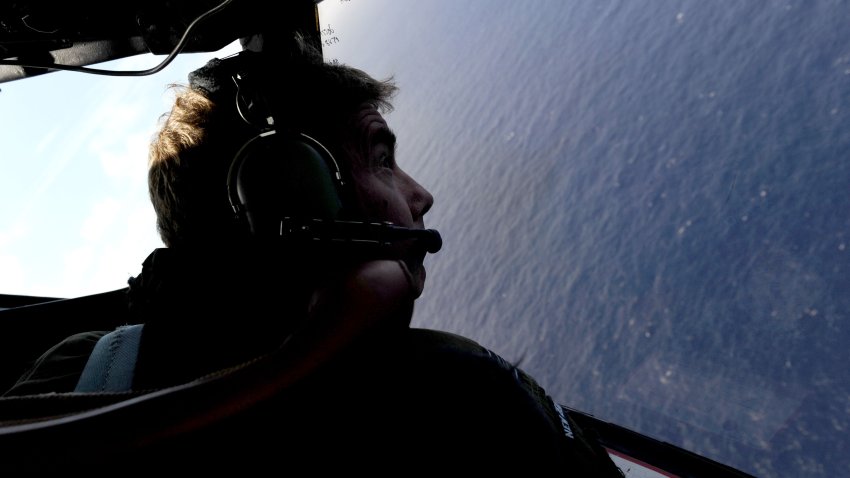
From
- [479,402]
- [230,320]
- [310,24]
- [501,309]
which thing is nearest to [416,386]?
[479,402]

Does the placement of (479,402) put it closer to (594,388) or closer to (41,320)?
(41,320)

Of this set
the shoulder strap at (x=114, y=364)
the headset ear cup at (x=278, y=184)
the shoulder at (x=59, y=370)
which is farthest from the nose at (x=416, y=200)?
the shoulder at (x=59, y=370)

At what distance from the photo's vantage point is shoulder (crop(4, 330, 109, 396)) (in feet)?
2.17

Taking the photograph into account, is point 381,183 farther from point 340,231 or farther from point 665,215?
point 665,215

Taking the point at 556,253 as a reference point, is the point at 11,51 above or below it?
above

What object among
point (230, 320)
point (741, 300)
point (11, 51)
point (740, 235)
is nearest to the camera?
point (230, 320)

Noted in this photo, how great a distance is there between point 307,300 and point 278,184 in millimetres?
198

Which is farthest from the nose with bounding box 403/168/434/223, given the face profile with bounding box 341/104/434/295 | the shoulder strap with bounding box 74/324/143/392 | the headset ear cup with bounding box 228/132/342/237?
the shoulder strap with bounding box 74/324/143/392

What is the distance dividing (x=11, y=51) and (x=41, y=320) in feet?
2.29

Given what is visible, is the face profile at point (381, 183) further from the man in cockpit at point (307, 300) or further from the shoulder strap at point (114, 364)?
the shoulder strap at point (114, 364)

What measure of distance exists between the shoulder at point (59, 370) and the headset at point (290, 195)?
0.36 metres

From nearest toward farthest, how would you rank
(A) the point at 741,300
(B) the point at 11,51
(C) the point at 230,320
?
1. (C) the point at 230,320
2. (B) the point at 11,51
3. (A) the point at 741,300

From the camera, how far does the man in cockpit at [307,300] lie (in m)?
0.32

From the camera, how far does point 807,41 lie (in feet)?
18.3
